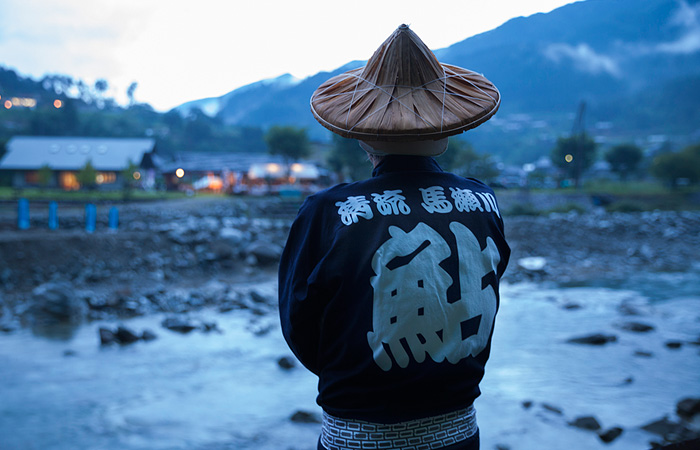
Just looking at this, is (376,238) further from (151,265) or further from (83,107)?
(83,107)

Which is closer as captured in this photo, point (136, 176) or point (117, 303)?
point (117, 303)

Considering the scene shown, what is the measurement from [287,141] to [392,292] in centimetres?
2868

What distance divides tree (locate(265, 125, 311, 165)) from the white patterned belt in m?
28.4

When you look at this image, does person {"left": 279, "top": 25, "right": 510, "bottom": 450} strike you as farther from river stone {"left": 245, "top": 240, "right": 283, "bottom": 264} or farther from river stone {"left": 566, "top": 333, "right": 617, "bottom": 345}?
river stone {"left": 245, "top": 240, "right": 283, "bottom": 264}

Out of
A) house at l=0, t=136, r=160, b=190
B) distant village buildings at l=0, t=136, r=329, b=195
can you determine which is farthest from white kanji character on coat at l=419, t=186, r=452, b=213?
house at l=0, t=136, r=160, b=190

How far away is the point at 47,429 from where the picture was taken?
4762 millimetres

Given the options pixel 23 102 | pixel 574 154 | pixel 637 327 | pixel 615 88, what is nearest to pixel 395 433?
pixel 637 327

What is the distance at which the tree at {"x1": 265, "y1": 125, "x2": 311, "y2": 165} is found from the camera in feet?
95.3

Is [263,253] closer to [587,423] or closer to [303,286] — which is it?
[587,423]

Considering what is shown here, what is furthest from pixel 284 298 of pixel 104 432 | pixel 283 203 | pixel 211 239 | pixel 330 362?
pixel 283 203

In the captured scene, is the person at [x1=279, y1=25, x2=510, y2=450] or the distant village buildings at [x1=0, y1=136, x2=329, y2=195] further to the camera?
the distant village buildings at [x1=0, y1=136, x2=329, y2=195]

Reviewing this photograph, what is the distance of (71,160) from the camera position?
2934 centimetres

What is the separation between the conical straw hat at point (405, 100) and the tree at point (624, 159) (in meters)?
32.2

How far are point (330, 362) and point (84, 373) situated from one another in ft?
19.1
